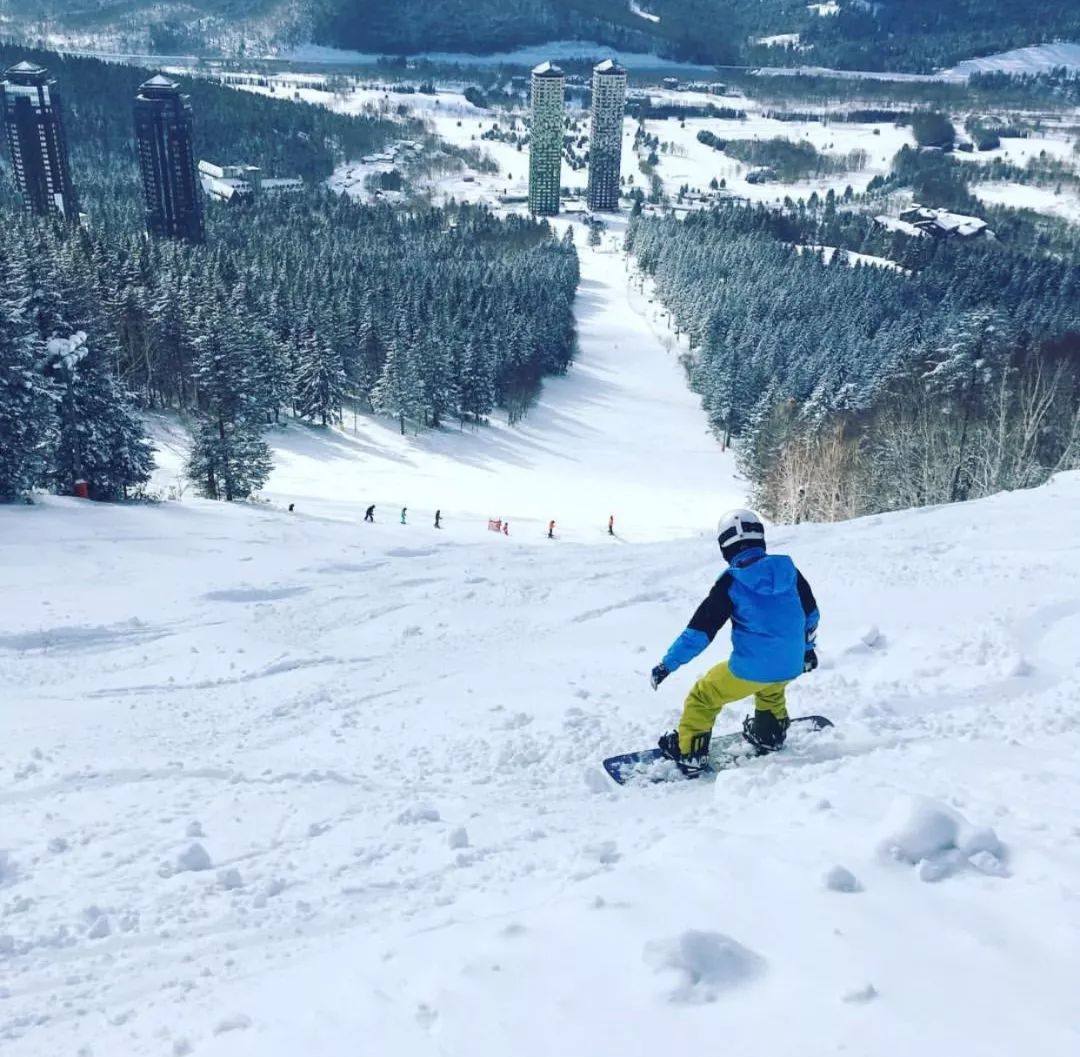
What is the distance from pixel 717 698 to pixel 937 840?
7.86 feet

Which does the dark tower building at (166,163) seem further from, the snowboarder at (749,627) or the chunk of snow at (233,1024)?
the chunk of snow at (233,1024)

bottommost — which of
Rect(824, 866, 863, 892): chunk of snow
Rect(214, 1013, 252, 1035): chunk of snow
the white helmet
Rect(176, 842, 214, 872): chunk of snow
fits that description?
Rect(176, 842, 214, 872): chunk of snow

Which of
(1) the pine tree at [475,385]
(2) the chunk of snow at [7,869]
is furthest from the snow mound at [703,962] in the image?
(1) the pine tree at [475,385]

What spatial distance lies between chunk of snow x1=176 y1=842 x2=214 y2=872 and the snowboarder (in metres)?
3.90

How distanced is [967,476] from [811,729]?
30642 millimetres

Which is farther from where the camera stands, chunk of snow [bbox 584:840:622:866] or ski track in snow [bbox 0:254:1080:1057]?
chunk of snow [bbox 584:840:622:866]

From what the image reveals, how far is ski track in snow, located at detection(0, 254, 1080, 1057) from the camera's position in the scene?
4234mm

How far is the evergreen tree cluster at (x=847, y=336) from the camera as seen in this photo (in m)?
40.9

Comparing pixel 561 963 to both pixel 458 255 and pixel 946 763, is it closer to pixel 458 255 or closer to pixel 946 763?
pixel 946 763

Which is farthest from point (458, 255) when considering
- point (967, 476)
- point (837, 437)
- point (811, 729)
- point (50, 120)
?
point (811, 729)

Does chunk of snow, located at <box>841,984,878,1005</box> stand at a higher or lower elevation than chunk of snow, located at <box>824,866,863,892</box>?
higher

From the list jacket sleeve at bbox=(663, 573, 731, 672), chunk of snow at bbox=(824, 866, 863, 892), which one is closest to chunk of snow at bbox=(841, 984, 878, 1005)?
chunk of snow at bbox=(824, 866, 863, 892)

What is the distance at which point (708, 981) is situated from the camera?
4.27 m

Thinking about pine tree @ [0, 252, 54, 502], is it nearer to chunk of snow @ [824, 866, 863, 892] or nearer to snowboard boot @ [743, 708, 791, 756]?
snowboard boot @ [743, 708, 791, 756]
